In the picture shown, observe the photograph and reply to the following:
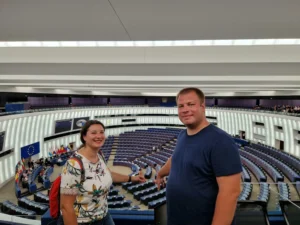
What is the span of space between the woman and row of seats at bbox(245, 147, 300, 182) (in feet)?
40.8

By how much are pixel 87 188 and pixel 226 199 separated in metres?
1.32

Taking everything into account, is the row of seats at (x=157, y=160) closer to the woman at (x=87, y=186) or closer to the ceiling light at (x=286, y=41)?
the ceiling light at (x=286, y=41)

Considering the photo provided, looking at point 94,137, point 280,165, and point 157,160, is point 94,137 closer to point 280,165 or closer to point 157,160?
point 280,165

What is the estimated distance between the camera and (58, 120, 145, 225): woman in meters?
2.20

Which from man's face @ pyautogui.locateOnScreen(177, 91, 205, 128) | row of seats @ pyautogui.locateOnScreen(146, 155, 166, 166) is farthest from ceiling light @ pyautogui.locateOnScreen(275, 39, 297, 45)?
row of seats @ pyautogui.locateOnScreen(146, 155, 166, 166)

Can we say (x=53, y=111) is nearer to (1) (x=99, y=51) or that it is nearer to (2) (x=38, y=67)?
(2) (x=38, y=67)

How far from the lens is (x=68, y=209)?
2.18 meters

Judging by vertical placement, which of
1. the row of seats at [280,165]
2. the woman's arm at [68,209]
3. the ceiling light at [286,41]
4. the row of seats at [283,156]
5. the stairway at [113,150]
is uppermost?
the ceiling light at [286,41]

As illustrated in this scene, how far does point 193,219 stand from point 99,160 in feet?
3.73

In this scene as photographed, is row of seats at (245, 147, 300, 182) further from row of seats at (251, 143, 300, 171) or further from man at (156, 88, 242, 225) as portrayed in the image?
man at (156, 88, 242, 225)

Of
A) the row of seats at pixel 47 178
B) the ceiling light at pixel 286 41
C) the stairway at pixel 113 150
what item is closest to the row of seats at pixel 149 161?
the stairway at pixel 113 150

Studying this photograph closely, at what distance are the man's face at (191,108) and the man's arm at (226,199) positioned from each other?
0.50 metres

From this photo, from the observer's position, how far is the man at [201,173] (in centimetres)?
168

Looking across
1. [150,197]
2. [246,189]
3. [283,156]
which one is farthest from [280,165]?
[246,189]
